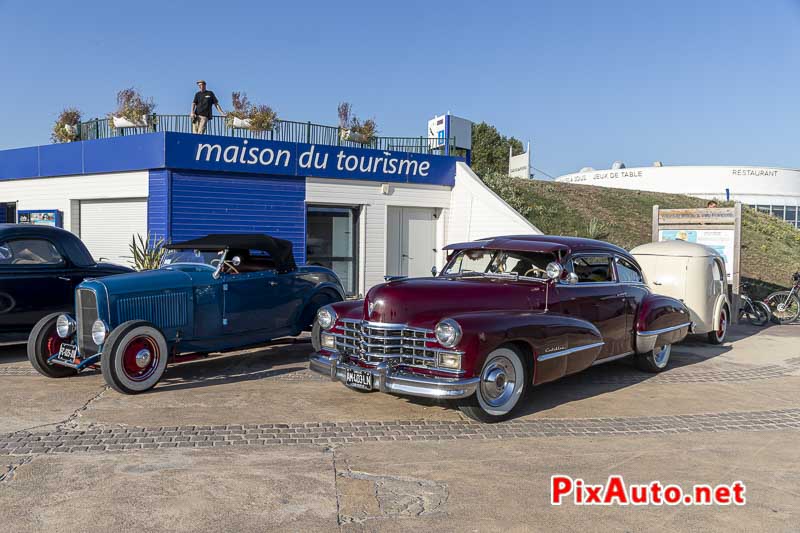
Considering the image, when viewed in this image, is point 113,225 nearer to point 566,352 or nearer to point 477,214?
point 477,214

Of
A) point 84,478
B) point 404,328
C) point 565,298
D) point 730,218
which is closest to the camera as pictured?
point 84,478

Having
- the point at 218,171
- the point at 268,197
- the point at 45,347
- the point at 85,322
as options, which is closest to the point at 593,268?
the point at 85,322

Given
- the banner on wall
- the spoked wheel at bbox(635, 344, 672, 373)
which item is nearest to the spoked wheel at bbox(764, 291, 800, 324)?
the spoked wheel at bbox(635, 344, 672, 373)

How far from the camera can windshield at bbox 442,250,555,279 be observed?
740 centimetres

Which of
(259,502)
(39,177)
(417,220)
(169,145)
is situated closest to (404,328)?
(259,502)

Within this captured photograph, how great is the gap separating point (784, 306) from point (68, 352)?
1393 cm

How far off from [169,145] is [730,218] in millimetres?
11655

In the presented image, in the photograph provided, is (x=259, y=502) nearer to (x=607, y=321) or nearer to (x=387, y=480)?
(x=387, y=480)

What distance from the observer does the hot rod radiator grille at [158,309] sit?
724 cm

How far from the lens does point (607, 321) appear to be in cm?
770

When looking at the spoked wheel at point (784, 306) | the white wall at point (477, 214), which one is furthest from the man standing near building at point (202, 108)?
the spoked wheel at point (784, 306)

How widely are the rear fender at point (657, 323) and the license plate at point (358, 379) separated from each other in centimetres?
379

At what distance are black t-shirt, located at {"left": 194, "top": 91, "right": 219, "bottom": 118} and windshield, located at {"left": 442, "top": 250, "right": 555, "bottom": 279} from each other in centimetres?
1004

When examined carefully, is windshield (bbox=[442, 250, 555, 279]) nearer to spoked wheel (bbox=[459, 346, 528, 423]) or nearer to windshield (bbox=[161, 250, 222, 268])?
spoked wheel (bbox=[459, 346, 528, 423])
